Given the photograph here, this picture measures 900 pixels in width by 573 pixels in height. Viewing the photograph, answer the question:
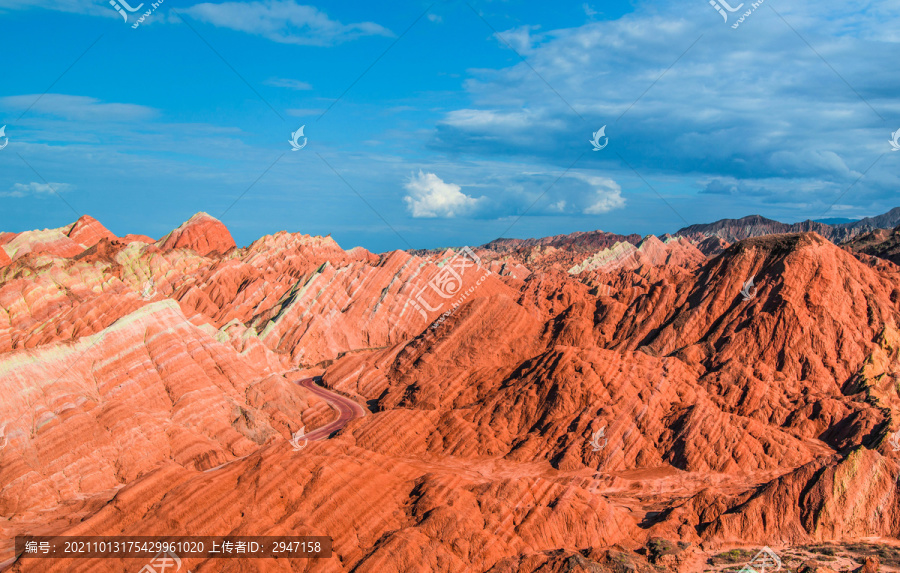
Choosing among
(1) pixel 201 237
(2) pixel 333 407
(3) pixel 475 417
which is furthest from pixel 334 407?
(1) pixel 201 237

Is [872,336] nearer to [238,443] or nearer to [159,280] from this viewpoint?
[238,443]

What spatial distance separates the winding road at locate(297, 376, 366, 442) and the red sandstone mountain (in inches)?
52.8

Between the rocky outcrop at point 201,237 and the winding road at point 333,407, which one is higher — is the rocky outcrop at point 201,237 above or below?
above

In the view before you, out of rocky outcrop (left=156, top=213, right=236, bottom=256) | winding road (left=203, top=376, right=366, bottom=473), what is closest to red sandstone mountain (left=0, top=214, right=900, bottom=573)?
winding road (left=203, top=376, right=366, bottom=473)

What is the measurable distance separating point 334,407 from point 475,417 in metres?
16.8

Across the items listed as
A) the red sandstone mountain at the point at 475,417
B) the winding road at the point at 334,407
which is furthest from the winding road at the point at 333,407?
the red sandstone mountain at the point at 475,417

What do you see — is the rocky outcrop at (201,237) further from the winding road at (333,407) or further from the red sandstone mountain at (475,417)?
the winding road at (333,407)

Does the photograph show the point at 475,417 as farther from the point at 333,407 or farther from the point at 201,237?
the point at 201,237

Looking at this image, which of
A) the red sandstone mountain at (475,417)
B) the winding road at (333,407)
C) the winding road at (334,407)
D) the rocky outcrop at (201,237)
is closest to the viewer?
the red sandstone mountain at (475,417)

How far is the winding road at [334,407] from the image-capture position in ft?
193

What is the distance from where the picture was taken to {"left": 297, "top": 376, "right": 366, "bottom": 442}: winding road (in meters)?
58.7

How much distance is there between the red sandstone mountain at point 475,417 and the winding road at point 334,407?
134 centimetres

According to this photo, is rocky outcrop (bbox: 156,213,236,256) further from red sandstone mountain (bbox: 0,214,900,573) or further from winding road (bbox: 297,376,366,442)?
winding road (bbox: 297,376,366,442)

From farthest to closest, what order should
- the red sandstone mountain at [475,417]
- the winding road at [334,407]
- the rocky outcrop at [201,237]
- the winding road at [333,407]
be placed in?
the rocky outcrop at [201,237] → the winding road at [334,407] → the winding road at [333,407] → the red sandstone mountain at [475,417]
